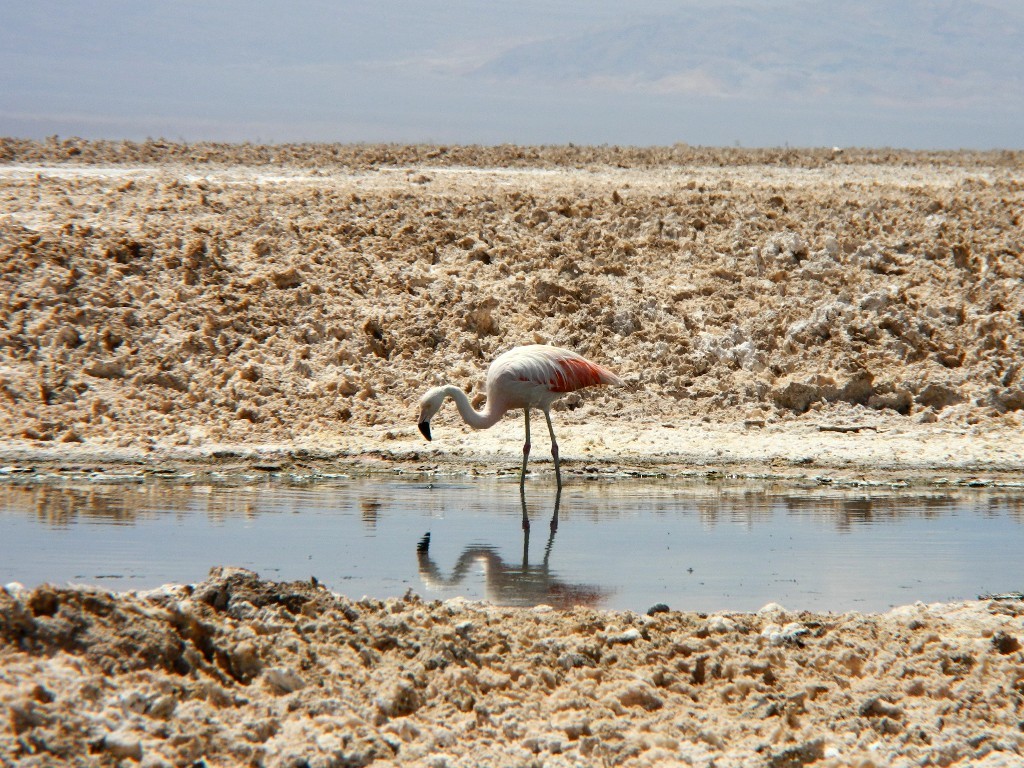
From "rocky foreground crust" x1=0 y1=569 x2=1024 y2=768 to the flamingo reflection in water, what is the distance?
1253 mm

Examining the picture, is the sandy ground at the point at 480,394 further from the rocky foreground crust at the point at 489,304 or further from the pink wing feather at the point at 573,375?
the pink wing feather at the point at 573,375

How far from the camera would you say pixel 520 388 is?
14.8m

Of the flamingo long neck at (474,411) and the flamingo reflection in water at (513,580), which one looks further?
the flamingo long neck at (474,411)

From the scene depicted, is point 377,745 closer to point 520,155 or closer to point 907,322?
point 907,322

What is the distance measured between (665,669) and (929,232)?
52.9ft

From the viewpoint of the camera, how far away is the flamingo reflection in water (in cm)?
925

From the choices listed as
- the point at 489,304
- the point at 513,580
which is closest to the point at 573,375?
the point at 489,304

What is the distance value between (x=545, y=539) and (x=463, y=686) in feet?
15.8

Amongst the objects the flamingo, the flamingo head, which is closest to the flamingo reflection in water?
the flamingo head

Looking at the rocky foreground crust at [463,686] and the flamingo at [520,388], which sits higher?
the flamingo at [520,388]

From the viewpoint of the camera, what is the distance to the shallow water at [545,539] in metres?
9.66

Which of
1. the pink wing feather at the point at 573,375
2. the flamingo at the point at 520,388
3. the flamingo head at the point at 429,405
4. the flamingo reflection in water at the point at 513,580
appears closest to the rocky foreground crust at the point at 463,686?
the flamingo reflection in water at the point at 513,580

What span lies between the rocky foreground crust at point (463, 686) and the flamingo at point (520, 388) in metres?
6.69

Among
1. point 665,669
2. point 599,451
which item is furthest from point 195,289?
point 665,669
